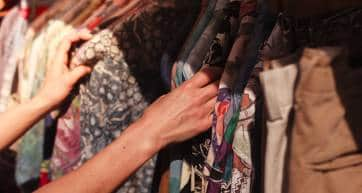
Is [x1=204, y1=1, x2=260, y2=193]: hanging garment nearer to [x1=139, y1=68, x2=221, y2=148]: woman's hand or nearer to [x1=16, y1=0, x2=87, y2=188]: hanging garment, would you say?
[x1=139, y1=68, x2=221, y2=148]: woman's hand

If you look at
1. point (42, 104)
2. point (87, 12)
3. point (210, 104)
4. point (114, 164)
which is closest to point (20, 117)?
point (42, 104)

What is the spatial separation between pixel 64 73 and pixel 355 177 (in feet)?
2.25

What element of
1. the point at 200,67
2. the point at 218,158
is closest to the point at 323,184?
the point at 218,158

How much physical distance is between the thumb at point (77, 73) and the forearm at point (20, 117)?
10 centimetres

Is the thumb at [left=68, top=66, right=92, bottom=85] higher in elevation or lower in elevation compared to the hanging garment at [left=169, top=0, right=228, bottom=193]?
higher

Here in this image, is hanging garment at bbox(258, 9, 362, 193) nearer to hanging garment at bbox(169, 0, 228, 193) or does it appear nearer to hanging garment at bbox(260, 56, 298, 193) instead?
hanging garment at bbox(260, 56, 298, 193)

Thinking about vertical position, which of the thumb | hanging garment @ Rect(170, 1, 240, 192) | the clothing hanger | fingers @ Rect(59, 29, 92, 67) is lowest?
hanging garment @ Rect(170, 1, 240, 192)

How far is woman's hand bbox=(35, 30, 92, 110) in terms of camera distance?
1.00m

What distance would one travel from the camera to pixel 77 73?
97 centimetres

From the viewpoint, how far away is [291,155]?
462 millimetres

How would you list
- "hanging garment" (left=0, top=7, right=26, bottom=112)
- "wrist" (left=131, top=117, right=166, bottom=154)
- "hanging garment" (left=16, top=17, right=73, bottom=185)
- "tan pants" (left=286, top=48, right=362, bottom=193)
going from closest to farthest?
"tan pants" (left=286, top=48, right=362, bottom=193), "wrist" (left=131, top=117, right=166, bottom=154), "hanging garment" (left=16, top=17, right=73, bottom=185), "hanging garment" (left=0, top=7, right=26, bottom=112)

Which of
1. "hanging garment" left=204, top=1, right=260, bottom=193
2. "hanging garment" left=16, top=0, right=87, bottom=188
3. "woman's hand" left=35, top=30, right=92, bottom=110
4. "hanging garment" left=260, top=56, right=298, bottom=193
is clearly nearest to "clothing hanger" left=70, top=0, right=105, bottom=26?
"hanging garment" left=16, top=0, right=87, bottom=188

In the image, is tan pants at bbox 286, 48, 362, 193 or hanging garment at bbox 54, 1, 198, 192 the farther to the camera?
hanging garment at bbox 54, 1, 198, 192

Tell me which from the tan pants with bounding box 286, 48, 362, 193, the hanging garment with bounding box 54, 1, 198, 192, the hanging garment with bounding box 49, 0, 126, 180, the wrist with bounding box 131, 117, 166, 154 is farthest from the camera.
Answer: the hanging garment with bounding box 49, 0, 126, 180
